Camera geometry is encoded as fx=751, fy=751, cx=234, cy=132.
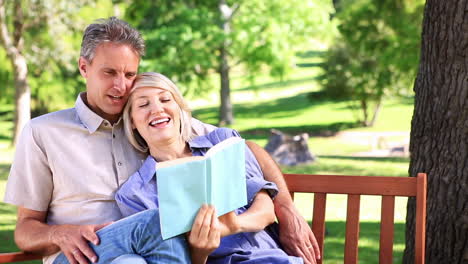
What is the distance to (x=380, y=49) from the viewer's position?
68.0 ft

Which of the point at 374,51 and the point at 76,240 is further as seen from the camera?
the point at 374,51

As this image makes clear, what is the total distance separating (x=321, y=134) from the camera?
26.2 meters

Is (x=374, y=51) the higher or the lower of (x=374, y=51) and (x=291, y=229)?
the higher

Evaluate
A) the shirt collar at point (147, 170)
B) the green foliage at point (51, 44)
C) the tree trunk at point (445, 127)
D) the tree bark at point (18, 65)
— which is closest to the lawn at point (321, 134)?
the tree bark at point (18, 65)

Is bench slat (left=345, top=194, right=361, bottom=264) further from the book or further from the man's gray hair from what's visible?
the man's gray hair

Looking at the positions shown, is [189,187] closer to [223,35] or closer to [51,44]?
[51,44]

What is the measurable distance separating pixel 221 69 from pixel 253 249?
27399 millimetres

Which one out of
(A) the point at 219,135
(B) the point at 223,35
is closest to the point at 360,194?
(A) the point at 219,135

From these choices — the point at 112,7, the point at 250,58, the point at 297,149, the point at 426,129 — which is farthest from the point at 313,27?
the point at 426,129

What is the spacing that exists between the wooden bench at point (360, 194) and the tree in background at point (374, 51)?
1529 cm

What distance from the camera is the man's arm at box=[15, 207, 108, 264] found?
3.15 metres

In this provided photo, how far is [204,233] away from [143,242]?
26cm

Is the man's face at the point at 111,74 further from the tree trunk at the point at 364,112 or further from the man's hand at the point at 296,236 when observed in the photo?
the tree trunk at the point at 364,112

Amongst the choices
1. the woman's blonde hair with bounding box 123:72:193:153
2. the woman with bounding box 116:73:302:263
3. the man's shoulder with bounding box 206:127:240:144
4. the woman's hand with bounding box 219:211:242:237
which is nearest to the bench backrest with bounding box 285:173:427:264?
the woman with bounding box 116:73:302:263
